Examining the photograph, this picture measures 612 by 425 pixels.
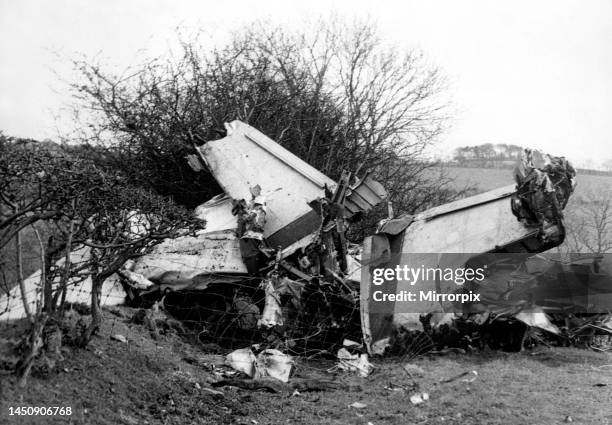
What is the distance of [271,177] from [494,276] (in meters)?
3.93

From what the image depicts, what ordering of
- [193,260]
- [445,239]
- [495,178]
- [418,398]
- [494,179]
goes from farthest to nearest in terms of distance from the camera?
1. [495,178]
2. [494,179]
3. [193,260]
4. [445,239]
5. [418,398]

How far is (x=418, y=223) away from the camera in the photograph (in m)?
9.26

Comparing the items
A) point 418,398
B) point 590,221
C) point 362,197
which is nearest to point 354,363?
point 418,398

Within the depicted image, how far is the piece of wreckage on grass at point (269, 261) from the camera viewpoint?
26.8 ft

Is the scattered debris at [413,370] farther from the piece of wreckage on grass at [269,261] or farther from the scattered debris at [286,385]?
the piece of wreckage on grass at [269,261]

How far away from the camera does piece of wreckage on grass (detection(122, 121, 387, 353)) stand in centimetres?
818

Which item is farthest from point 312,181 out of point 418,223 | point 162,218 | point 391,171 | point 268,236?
point 391,171

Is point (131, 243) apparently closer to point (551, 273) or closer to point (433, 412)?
point (433, 412)

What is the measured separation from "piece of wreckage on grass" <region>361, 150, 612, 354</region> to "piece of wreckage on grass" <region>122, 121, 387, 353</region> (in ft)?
1.54

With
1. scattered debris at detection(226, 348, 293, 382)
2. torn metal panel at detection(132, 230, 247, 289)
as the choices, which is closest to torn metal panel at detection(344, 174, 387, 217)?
torn metal panel at detection(132, 230, 247, 289)

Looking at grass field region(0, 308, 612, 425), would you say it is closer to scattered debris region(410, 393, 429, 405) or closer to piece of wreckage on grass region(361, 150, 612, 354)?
scattered debris region(410, 393, 429, 405)

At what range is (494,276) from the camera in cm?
826

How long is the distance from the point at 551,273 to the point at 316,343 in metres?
3.24

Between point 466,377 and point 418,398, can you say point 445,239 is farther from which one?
point 418,398
